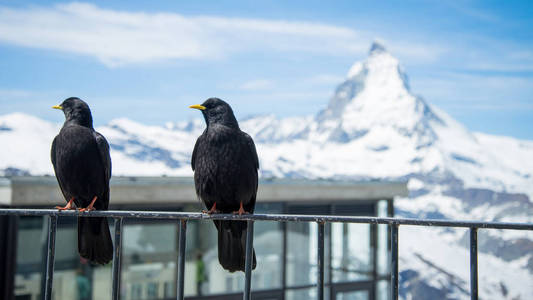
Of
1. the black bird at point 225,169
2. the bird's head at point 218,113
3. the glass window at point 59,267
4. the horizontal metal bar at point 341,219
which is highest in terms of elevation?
the bird's head at point 218,113

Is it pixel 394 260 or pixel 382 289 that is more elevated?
pixel 394 260

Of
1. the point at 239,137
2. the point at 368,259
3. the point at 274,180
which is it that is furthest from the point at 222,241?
the point at 368,259

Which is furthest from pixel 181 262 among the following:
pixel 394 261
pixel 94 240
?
pixel 94 240

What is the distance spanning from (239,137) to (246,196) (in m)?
0.38

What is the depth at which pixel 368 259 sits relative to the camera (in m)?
14.9

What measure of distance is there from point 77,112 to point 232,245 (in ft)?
5.73

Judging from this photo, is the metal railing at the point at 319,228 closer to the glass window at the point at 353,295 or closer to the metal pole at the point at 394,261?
the metal pole at the point at 394,261

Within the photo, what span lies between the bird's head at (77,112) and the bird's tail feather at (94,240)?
0.96 m

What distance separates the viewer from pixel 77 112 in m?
4.04

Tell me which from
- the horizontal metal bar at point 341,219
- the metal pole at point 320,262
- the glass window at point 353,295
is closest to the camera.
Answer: the horizontal metal bar at point 341,219

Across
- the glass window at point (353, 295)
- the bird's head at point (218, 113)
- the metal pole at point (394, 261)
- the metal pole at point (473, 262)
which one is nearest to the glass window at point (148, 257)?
the glass window at point (353, 295)

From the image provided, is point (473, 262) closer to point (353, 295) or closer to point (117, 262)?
point (117, 262)

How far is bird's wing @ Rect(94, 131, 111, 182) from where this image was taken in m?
3.90

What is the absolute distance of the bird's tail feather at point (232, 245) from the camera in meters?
2.90
